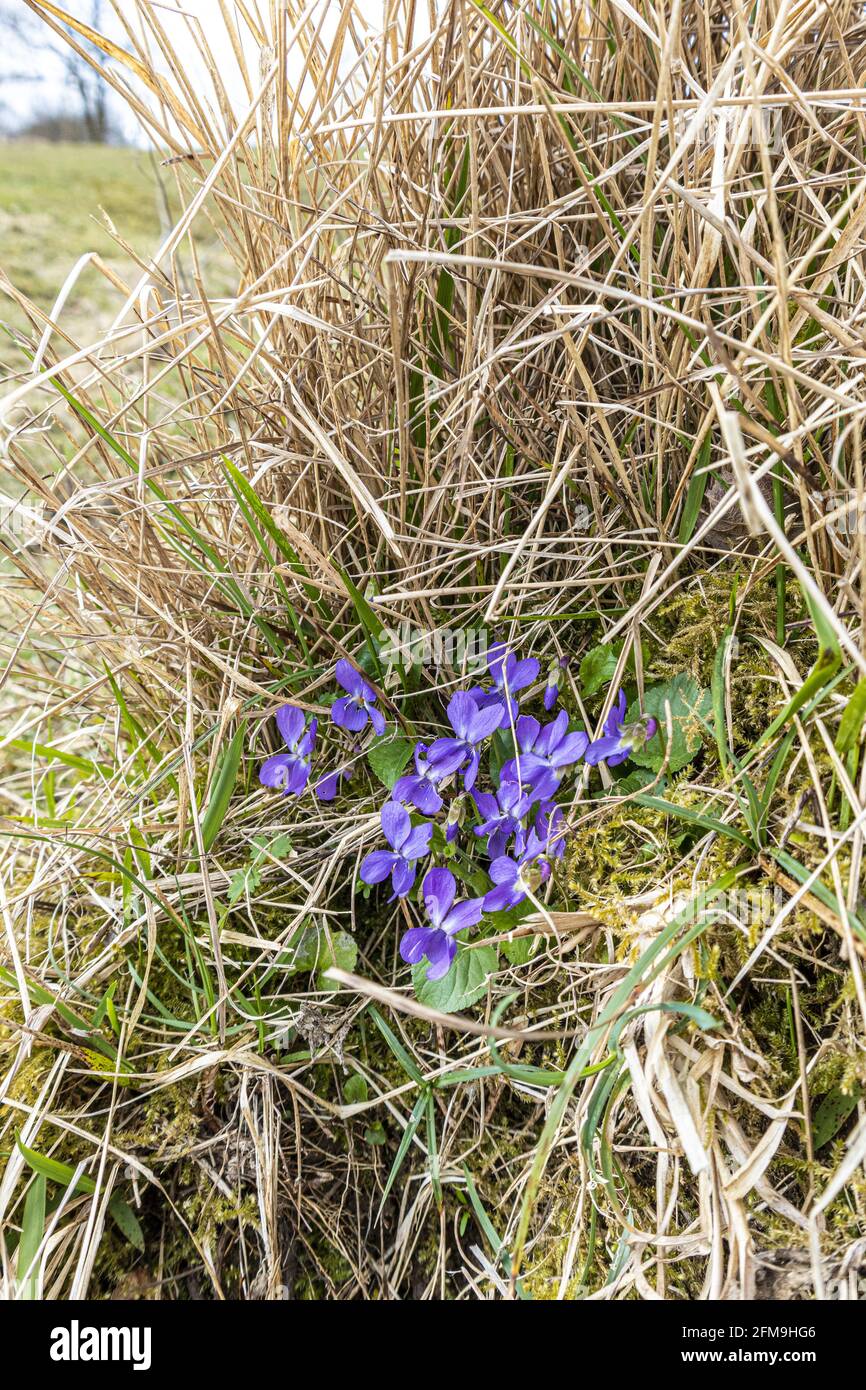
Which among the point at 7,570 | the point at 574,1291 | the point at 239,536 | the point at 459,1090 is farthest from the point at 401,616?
the point at 7,570

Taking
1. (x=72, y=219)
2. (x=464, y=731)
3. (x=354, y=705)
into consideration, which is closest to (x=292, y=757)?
(x=354, y=705)

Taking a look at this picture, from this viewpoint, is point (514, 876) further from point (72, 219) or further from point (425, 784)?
point (72, 219)

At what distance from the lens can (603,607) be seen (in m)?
1.02

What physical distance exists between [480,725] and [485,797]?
8 centimetres

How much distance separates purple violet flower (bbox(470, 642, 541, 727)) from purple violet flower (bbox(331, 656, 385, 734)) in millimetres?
118

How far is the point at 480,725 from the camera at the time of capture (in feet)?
3.02

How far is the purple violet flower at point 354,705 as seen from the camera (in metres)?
0.97

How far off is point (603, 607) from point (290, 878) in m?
0.51

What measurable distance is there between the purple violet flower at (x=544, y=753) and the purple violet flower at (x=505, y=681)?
1.0 inches

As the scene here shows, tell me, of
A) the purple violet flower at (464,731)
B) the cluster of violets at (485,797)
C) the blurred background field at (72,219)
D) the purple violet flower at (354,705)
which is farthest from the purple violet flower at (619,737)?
the blurred background field at (72,219)

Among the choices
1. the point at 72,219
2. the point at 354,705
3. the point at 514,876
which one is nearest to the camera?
the point at 514,876

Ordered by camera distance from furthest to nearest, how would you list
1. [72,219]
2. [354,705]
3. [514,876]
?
[72,219] < [354,705] < [514,876]
